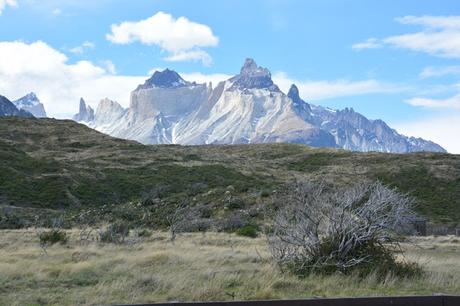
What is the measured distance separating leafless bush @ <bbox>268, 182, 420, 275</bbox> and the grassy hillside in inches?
986

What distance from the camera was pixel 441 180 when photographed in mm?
60219

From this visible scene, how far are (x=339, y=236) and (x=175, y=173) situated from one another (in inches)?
2146

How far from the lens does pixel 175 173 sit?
214ft

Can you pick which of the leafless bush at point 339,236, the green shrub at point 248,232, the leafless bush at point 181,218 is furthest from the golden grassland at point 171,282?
the green shrub at point 248,232

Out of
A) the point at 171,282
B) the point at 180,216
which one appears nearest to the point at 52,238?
the point at 180,216

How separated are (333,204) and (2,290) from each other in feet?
22.1

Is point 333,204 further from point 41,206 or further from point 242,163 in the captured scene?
point 242,163

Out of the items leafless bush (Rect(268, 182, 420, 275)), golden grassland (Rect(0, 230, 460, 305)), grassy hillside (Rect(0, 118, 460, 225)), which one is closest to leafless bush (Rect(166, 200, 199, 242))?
grassy hillside (Rect(0, 118, 460, 225))

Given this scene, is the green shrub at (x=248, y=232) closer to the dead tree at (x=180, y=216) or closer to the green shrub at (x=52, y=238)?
the dead tree at (x=180, y=216)

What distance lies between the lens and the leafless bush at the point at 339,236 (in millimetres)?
11109

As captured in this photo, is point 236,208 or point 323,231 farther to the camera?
point 236,208

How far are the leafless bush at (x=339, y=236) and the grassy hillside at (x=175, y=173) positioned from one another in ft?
82.1

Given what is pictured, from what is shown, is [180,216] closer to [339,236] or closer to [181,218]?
[181,218]

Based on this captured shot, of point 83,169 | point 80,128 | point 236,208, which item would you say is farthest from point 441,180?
point 80,128
